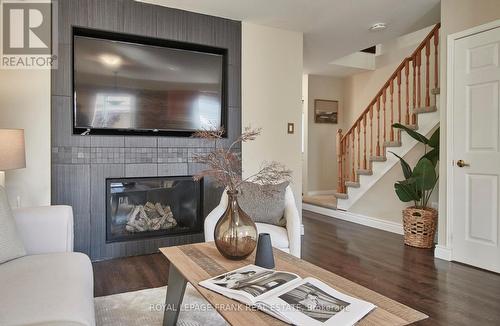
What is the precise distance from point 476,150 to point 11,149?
365 centimetres

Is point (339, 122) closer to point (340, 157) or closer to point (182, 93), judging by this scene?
point (340, 157)

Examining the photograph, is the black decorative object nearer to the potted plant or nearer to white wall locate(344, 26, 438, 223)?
the potted plant

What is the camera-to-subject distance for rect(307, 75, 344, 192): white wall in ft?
21.5

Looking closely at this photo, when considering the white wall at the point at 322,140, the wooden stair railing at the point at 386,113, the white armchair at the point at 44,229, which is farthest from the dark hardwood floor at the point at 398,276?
the white wall at the point at 322,140

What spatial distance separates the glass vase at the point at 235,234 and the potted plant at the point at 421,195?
8.24 feet

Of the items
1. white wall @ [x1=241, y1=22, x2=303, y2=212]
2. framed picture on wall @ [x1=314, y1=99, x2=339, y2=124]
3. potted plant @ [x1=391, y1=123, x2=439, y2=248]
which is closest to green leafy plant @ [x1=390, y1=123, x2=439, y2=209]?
potted plant @ [x1=391, y1=123, x2=439, y2=248]

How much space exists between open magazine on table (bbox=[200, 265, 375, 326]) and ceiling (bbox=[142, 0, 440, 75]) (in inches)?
108

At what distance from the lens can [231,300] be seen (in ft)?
3.97

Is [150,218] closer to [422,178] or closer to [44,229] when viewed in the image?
[44,229]

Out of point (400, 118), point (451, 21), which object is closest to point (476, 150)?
point (451, 21)

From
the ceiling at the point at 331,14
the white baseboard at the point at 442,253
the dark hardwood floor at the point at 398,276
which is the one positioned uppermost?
the ceiling at the point at 331,14

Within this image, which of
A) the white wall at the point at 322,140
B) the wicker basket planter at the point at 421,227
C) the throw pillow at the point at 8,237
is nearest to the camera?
the throw pillow at the point at 8,237

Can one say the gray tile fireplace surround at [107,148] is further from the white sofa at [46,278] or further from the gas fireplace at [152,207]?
the white sofa at [46,278]

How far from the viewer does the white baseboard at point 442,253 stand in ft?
10.3
